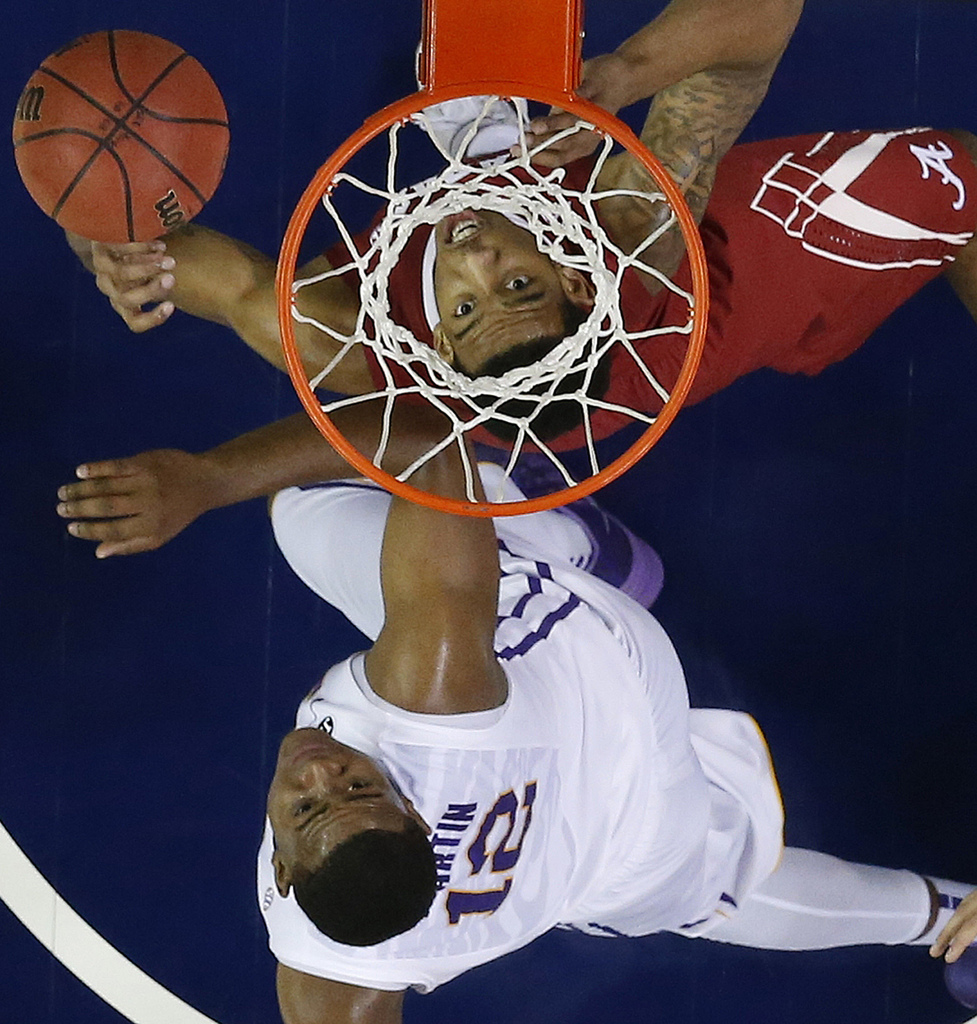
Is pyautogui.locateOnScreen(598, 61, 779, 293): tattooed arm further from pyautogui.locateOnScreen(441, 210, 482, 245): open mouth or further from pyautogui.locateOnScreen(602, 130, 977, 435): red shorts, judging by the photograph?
pyautogui.locateOnScreen(441, 210, 482, 245): open mouth

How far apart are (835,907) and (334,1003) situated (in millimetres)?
1055

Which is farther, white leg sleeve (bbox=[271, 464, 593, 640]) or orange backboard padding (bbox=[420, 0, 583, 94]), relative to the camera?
white leg sleeve (bbox=[271, 464, 593, 640])

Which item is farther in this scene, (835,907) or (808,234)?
(835,907)

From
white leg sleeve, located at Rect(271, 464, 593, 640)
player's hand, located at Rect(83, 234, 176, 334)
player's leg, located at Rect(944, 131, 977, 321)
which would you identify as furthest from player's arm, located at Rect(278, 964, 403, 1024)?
player's leg, located at Rect(944, 131, 977, 321)

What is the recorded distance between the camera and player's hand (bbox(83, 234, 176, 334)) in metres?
2.11

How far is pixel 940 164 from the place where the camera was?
2234 mm

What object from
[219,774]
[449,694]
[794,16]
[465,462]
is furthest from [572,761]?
[794,16]

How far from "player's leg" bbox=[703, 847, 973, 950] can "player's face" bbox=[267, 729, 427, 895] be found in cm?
82

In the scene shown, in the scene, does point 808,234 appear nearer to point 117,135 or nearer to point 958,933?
point 117,135

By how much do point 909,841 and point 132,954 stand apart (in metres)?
1.69

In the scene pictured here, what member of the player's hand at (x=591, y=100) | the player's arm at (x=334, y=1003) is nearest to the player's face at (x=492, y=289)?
the player's hand at (x=591, y=100)

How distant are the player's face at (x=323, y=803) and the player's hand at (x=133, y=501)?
49 centimetres

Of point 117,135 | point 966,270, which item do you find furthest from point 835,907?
point 117,135

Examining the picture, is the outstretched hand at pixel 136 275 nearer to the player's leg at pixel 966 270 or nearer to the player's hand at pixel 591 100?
the player's hand at pixel 591 100
